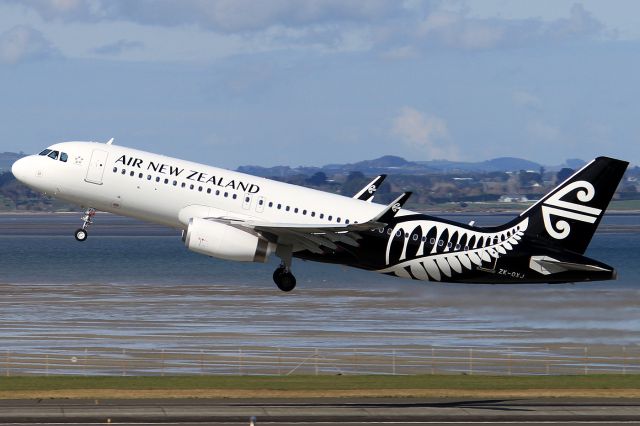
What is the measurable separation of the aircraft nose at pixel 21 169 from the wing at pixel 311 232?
10.2 meters

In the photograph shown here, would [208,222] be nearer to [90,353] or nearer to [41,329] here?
[90,353]

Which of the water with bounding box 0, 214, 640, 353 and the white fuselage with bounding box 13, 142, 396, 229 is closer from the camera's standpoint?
the white fuselage with bounding box 13, 142, 396, 229

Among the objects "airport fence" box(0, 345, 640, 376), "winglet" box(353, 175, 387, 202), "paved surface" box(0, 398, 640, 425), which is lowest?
"paved surface" box(0, 398, 640, 425)

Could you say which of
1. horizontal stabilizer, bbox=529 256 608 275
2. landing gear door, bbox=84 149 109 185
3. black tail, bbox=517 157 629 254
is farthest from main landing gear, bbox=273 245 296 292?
black tail, bbox=517 157 629 254

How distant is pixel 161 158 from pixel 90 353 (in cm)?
3589

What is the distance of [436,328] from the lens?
109 metres

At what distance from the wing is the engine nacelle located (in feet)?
1.49

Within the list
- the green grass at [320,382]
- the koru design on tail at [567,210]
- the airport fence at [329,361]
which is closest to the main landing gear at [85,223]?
the green grass at [320,382]

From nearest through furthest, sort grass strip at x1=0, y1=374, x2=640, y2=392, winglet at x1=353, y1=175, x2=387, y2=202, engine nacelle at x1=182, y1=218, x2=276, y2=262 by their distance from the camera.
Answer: engine nacelle at x1=182, y1=218, x2=276, y2=262 → winglet at x1=353, y1=175, x2=387, y2=202 → grass strip at x1=0, y1=374, x2=640, y2=392

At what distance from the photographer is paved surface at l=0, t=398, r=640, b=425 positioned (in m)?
56.0

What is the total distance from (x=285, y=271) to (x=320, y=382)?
15843mm

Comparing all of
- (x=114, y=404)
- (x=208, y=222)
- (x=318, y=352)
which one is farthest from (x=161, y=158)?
(x=318, y=352)

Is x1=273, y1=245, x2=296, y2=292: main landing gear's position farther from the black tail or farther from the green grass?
the black tail

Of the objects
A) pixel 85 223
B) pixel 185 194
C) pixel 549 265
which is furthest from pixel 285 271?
pixel 549 265
